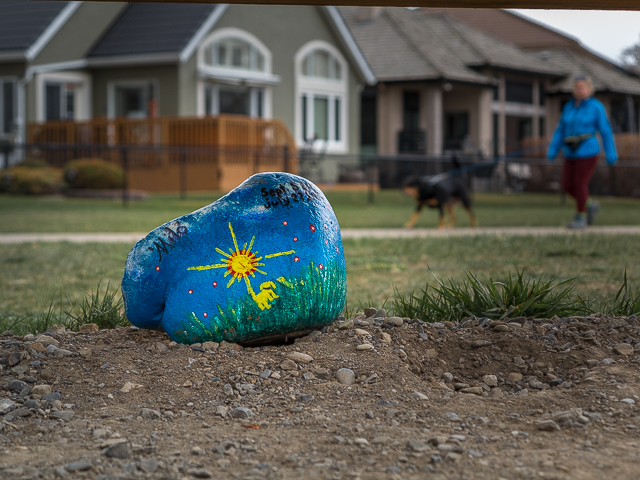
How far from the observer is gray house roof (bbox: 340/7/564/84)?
94.3 feet

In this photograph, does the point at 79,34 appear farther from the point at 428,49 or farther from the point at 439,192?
the point at 439,192

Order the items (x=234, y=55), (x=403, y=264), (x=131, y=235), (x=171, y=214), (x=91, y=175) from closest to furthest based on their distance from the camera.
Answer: (x=403, y=264)
(x=131, y=235)
(x=171, y=214)
(x=91, y=175)
(x=234, y=55)

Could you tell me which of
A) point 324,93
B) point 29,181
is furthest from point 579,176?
point 324,93

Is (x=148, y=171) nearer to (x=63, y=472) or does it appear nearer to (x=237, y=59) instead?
(x=237, y=59)

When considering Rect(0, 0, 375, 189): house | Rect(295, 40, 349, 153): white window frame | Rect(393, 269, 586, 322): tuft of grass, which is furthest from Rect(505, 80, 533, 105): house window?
Rect(393, 269, 586, 322): tuft of grass

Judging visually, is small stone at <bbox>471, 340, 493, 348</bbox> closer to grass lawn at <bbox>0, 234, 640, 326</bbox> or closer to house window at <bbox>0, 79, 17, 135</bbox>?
grass lawn at <bbox>0, 234, 640, 326</bbox>

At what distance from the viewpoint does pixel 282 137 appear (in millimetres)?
24000

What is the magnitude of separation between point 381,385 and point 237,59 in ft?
75.5

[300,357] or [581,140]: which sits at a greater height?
[581,140]

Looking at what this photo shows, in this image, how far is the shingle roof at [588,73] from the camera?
3491 centimetres

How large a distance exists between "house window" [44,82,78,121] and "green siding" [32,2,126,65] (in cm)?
83

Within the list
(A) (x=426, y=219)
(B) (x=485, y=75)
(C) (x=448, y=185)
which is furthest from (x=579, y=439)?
(B) (x=485, y=75)

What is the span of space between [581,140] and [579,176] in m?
0.47

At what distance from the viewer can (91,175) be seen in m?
19.7
